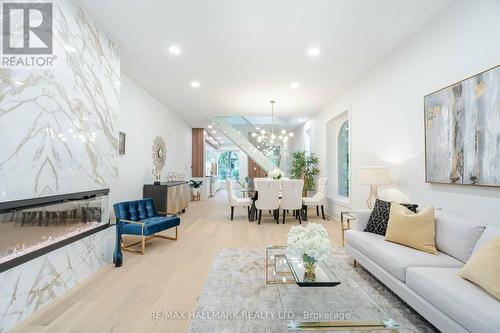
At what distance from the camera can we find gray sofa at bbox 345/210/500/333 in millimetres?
1388

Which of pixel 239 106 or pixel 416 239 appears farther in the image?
pixel 239 106

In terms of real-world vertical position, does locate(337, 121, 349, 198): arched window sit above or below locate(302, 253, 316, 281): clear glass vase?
above

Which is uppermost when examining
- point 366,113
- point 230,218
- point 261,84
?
point 261,84

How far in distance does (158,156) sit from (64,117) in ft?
12.7

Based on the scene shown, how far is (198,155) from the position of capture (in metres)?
10.0

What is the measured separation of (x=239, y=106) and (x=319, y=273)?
545 centimetres

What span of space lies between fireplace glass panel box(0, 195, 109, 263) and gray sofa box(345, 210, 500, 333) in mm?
3176

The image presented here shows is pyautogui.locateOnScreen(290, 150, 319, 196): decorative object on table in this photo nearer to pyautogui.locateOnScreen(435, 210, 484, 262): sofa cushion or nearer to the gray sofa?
the gray sofa

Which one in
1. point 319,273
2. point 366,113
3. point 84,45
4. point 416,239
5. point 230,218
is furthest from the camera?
point 230,218

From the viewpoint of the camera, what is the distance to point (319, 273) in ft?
6.59

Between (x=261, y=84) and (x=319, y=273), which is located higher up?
(x=261, y=84)

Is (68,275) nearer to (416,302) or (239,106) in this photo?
(416,302)

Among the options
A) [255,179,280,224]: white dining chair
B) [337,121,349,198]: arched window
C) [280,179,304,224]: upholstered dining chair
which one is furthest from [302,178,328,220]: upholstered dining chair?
[255,179,280,224]: white dining chair

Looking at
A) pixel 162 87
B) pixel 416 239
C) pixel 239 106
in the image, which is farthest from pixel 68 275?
pixel 239 106
